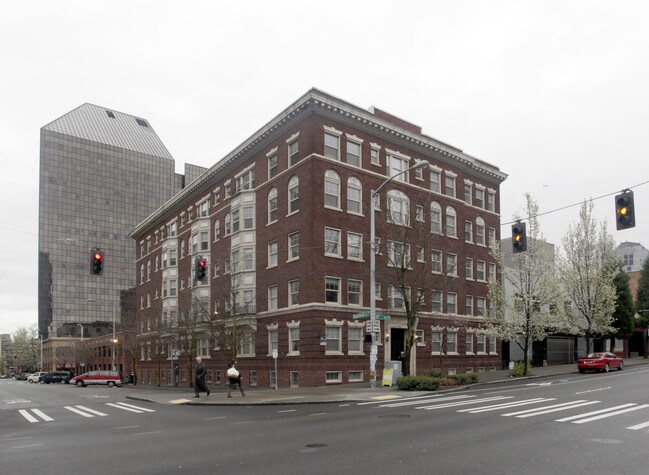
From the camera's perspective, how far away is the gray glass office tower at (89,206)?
148 metres

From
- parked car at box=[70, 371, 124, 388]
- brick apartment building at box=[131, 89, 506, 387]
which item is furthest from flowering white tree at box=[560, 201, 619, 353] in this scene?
parked car at box=[70, 371, 124, 388]

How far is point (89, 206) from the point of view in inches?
6029

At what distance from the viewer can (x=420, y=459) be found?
10094 millimetres

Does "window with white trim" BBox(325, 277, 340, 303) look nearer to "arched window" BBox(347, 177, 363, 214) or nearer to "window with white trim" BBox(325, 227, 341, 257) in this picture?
"window with white trim" BBox(325, 227, 341, 257)

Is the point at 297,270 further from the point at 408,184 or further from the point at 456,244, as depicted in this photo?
the point at 456,244

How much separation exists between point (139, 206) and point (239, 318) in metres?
128

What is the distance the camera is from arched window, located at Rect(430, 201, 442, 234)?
147ft

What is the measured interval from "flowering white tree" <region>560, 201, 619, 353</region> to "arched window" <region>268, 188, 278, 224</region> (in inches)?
983

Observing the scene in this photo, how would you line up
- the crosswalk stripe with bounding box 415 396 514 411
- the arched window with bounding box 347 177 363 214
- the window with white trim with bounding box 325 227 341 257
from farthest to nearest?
the arched window with bounding box 347 177 363 214 → the window with white trim with bounding box 325 227 341 257 → the crosswalk stripe with bounding box 415 396 514 411

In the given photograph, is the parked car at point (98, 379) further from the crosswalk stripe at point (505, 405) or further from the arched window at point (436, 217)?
the crosswalk stripe at point (505, 405)

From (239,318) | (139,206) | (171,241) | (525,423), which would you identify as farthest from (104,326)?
(525,423)

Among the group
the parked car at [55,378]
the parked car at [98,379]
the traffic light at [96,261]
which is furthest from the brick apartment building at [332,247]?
the parked car at [55,378]

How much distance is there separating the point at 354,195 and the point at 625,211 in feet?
72.6

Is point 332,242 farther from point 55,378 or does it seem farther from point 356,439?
point 55,378
